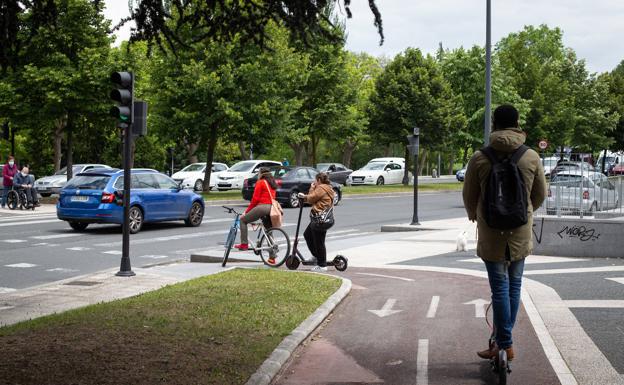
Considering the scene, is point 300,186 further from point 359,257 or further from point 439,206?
point 359,257

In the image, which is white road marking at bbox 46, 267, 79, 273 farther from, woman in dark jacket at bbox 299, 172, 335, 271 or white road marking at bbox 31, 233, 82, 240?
white road marking at bbox 31, 233, 82, 240

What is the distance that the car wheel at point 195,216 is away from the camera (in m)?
21.7

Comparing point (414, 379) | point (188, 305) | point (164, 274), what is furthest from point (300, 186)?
point (414, 379)

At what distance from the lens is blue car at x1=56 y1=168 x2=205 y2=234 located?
1927 cm

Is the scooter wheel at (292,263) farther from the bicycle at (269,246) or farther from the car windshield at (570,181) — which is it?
the car windshield at (570,181)

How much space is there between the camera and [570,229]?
15031mm

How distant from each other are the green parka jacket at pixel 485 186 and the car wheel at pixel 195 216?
1632 cm

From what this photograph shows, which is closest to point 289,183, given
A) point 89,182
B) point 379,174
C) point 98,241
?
point 89,182

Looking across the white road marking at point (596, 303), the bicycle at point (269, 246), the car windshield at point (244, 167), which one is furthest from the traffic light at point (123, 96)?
the car windshield at point (244, 167)

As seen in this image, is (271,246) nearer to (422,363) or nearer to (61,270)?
(61,270)

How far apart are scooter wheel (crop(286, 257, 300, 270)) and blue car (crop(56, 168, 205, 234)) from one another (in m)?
6.82

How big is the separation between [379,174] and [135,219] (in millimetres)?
34395

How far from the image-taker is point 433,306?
9.44 metres

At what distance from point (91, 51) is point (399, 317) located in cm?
2707
